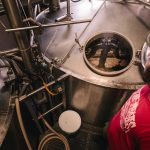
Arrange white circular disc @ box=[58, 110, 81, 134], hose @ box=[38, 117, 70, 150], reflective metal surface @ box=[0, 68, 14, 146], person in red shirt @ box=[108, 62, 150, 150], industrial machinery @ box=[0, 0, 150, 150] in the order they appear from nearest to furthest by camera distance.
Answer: person in red shirt @ box=[108, 62, 150, 150]
reflective metal surface @ box=[0, 68, 14, 146]
industrial machinery @ box=[0, 0, 150, 150]
white circular disc @ box=[58, 110, 81, 134]
hose @ box=[38, 117, 70, 150]

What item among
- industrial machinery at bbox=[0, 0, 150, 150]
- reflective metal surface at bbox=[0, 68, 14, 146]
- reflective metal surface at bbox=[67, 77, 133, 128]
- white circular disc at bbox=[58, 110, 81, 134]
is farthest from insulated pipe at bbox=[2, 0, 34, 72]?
white circular disc at bbox=[58, 110, 81, 134]

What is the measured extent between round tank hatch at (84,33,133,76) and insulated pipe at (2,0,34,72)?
0.74 metres

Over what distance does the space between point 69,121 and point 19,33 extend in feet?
5.78

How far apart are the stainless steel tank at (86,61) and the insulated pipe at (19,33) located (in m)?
0.41

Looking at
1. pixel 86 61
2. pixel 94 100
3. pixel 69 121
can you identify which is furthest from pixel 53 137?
pixel 86 61

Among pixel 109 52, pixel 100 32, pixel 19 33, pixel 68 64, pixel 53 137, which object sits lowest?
pixel 53 137

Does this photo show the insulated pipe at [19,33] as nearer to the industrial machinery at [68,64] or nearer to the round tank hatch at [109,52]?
the industrial machinery at [68,64]

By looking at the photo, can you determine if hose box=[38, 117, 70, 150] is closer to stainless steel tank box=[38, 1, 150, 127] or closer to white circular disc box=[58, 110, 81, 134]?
white circular disc box=[58, 110, 81, 134]

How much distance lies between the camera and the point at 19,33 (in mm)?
1875

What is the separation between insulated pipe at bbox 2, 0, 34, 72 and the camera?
1.67 m

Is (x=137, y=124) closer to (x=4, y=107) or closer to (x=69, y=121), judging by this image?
(x=4, y=107)

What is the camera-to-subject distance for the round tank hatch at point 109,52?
2587mm

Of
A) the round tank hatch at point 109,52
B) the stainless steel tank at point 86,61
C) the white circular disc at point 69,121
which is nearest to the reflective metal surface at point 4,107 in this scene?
the stainless steel tank at point 86,61

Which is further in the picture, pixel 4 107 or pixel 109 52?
pixel 109 52
